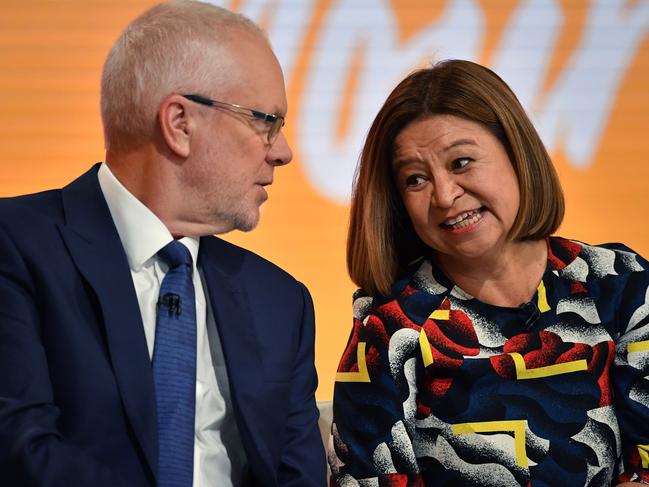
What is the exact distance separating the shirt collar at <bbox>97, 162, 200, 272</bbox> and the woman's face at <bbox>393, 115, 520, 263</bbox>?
0.56m

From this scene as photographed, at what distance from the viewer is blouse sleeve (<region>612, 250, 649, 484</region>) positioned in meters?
2.00

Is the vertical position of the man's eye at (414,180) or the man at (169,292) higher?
the man's eye at (414,180)

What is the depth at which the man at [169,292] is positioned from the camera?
160 cm

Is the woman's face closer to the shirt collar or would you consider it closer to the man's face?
the man's face

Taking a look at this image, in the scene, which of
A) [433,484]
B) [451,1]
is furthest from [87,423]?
[451,1]

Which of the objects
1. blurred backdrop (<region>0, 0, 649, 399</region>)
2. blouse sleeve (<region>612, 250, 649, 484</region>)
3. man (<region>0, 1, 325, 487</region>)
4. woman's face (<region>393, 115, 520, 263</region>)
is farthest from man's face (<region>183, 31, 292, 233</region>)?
blurred backdrop (<region>0, 0, 649, 399</region>)

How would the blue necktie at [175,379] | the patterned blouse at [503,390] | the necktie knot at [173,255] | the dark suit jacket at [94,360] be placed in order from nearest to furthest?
the dark suit jacket at [94,360], the blue necktie at [175,379], the necktie knot at [173,255], the patterned blouse at [503,390]

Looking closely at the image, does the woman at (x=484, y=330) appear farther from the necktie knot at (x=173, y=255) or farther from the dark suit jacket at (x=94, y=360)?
the necktie knot at (x=173, y=255)

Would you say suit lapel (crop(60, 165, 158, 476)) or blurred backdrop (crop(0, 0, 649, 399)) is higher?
blurred backdrop (crop(0, 0, 649, 399))

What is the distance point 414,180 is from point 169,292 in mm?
626

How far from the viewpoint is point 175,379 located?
5.58 feet

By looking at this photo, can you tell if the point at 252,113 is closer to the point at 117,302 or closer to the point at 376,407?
the point at 117,302

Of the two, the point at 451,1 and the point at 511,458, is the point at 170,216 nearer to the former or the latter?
the point at 511,458

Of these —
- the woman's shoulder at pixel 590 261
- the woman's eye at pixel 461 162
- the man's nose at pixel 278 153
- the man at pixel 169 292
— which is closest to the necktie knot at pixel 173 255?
the man at pixel 169 292
